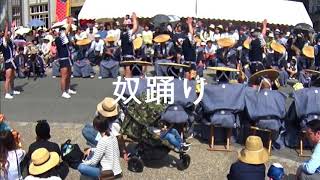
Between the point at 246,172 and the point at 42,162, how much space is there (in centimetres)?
197

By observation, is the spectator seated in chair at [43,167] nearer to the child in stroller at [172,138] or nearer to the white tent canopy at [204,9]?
the child in stroller at [172,138]

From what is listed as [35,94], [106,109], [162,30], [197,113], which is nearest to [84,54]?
[162,30]

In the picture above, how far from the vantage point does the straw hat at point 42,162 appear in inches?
188

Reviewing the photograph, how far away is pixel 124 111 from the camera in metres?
7.68

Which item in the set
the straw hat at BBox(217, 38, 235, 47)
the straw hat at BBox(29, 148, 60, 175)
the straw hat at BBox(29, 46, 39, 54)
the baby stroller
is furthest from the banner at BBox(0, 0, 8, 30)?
the straw hat at BBox(29, 148, 60, 175)

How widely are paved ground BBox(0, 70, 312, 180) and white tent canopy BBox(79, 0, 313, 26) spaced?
909cm

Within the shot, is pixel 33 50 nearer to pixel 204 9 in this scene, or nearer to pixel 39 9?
pixel 204 9

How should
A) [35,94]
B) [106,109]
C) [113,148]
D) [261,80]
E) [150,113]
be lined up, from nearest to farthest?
[113,148] → [106,109] → [150,113] → [261,80] → [35,94]

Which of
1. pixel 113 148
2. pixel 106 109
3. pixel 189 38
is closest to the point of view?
pixel 113 148

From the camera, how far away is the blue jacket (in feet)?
16.7

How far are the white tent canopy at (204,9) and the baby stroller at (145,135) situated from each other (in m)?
16.1

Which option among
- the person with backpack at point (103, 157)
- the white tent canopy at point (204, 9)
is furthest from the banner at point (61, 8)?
the person with backpack at point (103, 157)

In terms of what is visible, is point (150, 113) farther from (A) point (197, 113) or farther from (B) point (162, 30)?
(B) point (162, 30)

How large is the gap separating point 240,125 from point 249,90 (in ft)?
2.03
